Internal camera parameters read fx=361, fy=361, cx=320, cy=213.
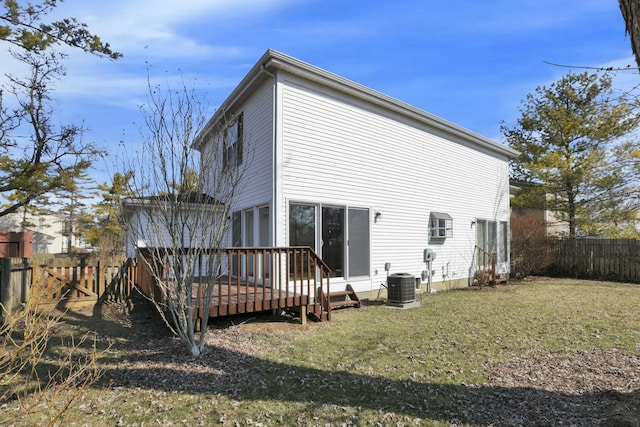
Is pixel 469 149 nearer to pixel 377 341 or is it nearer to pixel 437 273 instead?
pixel 437 273

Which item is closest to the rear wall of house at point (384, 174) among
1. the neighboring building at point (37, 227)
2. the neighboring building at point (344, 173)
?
the neighboring building at point (344, 173)

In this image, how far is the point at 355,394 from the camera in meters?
3.97

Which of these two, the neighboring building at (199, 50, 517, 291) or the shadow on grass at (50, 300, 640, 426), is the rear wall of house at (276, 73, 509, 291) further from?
the shadow on grass at (50, 300, 640, 426)

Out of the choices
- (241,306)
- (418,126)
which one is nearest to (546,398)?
(241,306)

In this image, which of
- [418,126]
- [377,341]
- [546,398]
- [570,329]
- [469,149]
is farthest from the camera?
[469,149]

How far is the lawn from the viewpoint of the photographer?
11.5 feet

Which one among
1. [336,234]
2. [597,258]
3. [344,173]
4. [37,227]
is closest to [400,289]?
[336,234]

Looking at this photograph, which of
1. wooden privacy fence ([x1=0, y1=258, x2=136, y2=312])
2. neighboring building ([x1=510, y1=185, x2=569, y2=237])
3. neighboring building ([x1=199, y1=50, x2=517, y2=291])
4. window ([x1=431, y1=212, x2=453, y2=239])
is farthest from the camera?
neighboring building ([x1=510, y1=185, x2=569, y2=237])

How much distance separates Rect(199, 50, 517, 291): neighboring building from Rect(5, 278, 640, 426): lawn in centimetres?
220

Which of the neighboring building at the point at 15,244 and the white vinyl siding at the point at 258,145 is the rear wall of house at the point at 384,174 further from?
the neighboring building at the point at 15,244

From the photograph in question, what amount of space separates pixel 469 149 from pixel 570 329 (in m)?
8.22

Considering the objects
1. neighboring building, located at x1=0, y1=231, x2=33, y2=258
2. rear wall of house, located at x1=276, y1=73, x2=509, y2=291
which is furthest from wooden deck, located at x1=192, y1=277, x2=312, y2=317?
neighboring building, located at x1=0, y1=231, x2=33, y2=258

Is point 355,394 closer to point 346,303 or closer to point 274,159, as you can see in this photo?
point 346,303

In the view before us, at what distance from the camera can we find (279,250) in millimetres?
6859
